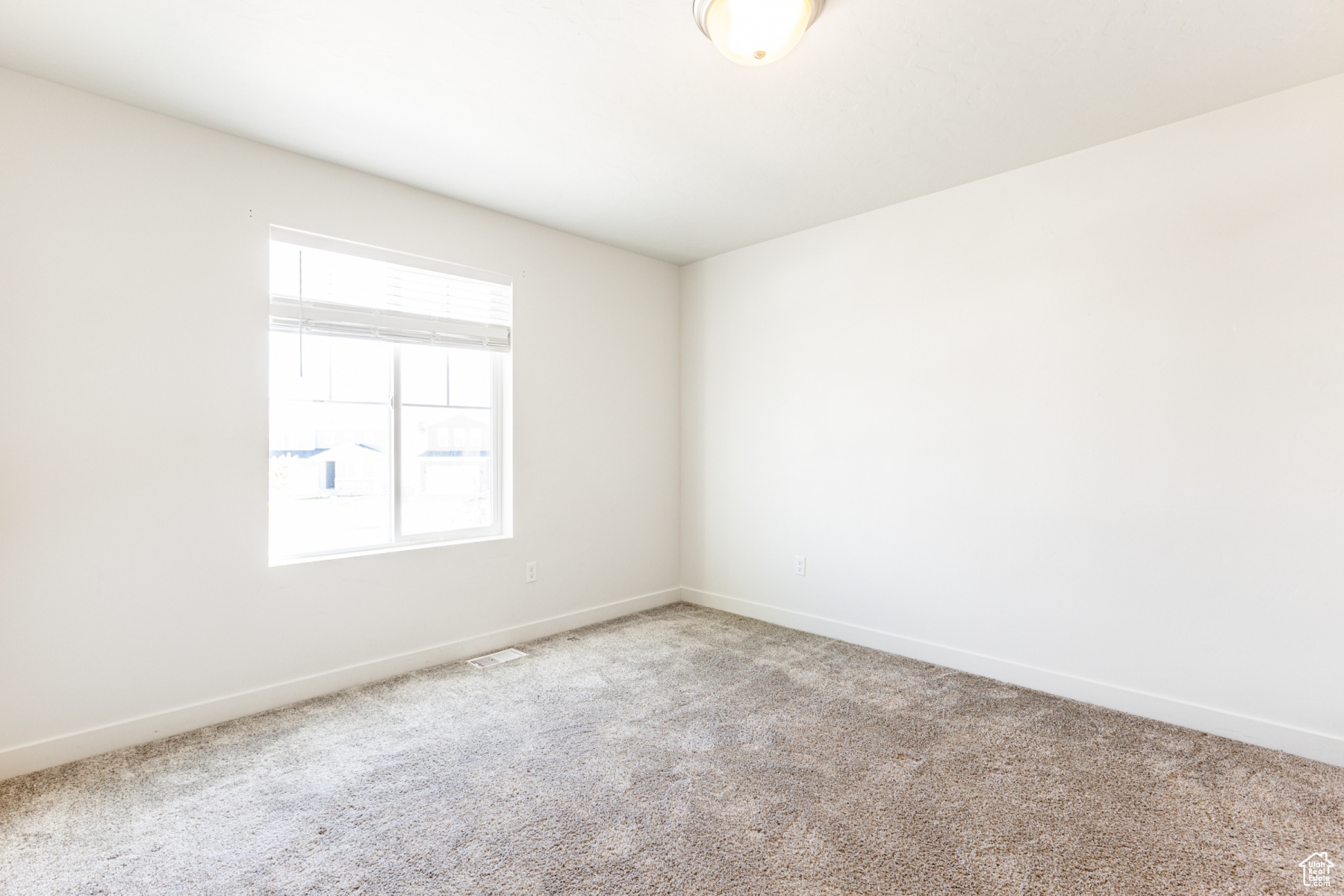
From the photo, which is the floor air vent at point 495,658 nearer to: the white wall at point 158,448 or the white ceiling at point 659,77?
the white wall at point 158,448

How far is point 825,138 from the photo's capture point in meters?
2.75

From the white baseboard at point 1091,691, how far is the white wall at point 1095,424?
0.03 ft

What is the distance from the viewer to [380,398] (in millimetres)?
3291

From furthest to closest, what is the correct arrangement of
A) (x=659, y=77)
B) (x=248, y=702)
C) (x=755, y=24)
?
(x=248, y=702) → (x=659, y=77) → (x=755, y=24)

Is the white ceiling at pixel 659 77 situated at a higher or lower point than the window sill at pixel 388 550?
higher

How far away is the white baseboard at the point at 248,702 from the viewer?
7.52ft

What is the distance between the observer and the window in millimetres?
2945

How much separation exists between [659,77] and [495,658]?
3.00 m

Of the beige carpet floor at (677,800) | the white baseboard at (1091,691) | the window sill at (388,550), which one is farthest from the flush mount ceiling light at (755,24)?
the white baseboard at (1091,691)

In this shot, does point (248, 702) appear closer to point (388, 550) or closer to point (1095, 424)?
point (388, 550)

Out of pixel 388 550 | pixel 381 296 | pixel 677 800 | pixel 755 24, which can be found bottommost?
pixel 677 800

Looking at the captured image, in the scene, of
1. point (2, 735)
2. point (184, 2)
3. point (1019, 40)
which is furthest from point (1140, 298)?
point (2, 735)

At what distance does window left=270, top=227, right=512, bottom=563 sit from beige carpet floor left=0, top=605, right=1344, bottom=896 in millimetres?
918

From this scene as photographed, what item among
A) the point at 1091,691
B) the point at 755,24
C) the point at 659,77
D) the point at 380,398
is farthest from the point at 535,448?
the point at 1091,691
